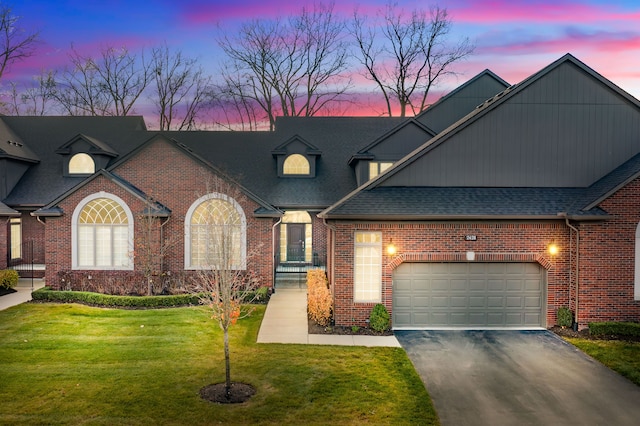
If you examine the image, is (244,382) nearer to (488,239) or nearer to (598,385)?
(598,385)

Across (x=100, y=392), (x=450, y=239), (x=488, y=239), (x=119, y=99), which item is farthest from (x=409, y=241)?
(x=119, y=99)

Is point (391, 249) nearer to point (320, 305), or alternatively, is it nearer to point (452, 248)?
point (452, 248)

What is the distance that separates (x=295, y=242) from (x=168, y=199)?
7401 mm

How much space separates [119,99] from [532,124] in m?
39.5

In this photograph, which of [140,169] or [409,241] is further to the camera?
[140,169]

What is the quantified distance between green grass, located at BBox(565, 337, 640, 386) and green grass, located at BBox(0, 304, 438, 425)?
16.0ft

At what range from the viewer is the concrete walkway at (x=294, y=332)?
12336 mm

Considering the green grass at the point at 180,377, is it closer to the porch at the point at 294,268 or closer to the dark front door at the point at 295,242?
the porch at the point at 294,268

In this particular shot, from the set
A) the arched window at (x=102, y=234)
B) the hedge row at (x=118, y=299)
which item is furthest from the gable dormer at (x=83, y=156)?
the hedge row at (x=118, y=299)

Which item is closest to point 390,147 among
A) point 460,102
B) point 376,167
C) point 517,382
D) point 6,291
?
point 376,167

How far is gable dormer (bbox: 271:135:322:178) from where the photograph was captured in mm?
23578

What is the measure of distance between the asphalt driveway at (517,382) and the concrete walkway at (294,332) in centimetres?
102

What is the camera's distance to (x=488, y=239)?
13695mm

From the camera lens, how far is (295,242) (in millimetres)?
23719
